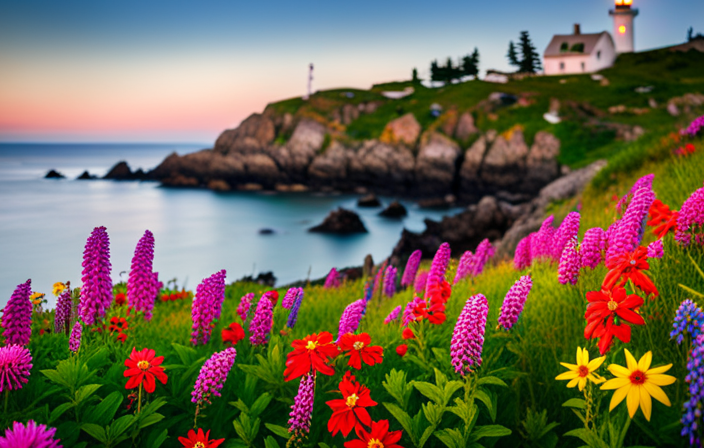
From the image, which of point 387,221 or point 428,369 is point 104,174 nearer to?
point 387,221

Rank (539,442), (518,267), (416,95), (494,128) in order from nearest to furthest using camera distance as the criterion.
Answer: (539,442) → (518,267) → (494,128) → (416,95)

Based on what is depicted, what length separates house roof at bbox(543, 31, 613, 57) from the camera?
68438mm

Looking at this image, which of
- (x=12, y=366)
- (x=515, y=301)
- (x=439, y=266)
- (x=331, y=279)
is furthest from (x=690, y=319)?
(x=331, y=279)

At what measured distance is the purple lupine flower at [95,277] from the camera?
2.92 metres

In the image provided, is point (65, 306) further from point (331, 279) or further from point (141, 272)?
point (331, 279)

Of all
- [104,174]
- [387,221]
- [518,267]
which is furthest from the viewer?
[104,174]

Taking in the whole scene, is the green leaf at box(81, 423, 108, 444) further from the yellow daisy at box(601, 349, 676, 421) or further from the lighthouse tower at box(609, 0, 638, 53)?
the lighthouse tower at box(609, 0, 638, 53)

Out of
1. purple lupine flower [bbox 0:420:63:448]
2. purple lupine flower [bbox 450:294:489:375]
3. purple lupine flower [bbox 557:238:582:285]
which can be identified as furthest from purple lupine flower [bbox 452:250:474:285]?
purple lupine flower [bbox 0:420:63:448]

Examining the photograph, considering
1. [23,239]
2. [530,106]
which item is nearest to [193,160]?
[530,106]

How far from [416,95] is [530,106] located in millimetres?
16298

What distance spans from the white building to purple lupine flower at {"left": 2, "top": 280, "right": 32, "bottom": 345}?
7551 cm

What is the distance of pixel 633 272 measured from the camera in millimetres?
2318

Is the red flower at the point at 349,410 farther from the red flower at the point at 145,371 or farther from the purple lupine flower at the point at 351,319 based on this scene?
the purple lupine flower at the point at 351,319

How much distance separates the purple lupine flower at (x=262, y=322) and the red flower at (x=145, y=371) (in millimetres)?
871
